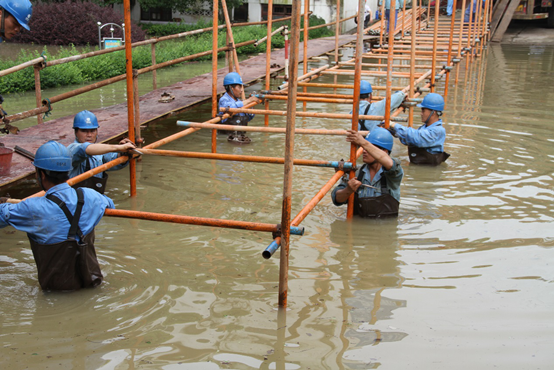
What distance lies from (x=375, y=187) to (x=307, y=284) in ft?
5.45

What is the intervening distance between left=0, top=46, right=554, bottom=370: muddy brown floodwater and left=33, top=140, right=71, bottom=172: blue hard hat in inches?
38.1

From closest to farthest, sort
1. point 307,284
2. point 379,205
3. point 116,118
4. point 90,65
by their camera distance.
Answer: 1. point 307,284
2. point 379,205
3. point 116,118
4. point 90,65

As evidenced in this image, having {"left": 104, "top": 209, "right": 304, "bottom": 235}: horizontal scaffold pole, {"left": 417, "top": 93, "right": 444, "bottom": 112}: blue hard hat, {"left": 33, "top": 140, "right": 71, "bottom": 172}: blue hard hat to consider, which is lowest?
{"left": 104, "top": 209, "right": 304, "bottom": 235}: horizontal scaffold pole

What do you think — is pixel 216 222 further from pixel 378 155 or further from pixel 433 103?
pixel 433 103

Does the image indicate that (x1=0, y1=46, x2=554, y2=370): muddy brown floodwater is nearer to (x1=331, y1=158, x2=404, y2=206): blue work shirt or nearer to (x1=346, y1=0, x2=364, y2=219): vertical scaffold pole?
(x1=331, y1=158, x2=404, y2=206): blue work shirt

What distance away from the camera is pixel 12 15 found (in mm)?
4941

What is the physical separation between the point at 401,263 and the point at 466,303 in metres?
0.81

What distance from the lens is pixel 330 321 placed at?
13.4 ft

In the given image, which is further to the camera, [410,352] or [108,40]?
[108,40]

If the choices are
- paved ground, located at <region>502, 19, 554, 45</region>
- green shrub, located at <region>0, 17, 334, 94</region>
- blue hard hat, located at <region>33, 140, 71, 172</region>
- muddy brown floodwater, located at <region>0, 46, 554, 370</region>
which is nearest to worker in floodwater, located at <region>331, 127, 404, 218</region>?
muddy brown floodwater, located at <region>0, 46, 554, 370</region>

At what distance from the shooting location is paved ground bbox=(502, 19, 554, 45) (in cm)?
2278

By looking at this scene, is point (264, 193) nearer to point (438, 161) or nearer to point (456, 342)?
point (438, 161)

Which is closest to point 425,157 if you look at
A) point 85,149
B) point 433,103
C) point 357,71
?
point 433,103

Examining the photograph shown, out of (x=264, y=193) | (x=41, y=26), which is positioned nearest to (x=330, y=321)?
(x=264, y=193)
